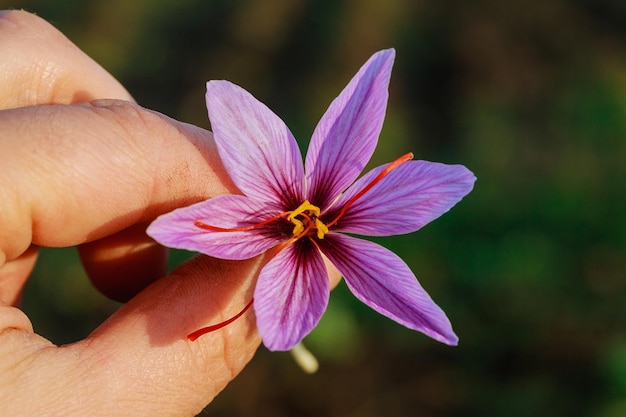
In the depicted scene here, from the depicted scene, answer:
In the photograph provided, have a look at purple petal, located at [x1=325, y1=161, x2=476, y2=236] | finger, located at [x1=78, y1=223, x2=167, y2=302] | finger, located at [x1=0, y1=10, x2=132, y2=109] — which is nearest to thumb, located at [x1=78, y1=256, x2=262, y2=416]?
purple petal, located at [x1=325, y1=161, x2=476, y2=236]

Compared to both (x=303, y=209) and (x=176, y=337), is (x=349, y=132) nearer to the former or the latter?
(x=303, y=209)

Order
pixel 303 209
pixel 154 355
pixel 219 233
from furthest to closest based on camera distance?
pixel 154 355 < pixel 303 209 < pixel 219 233

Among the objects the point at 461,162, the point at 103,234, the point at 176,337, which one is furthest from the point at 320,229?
the point at 461,162

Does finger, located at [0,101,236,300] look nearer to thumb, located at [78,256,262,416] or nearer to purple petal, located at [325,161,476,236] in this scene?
thumb, located at [78,256,262,416]

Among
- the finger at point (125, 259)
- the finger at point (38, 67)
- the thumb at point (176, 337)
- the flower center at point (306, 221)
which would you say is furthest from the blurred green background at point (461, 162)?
the flower center at point (306, 221)

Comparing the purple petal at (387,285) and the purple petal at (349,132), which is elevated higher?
the purple petal at (349,132)

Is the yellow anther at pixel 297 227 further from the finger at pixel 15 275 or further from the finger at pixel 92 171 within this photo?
the finger at pixel 15 275

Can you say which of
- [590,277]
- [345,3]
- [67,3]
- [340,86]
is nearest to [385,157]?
[340,86]
